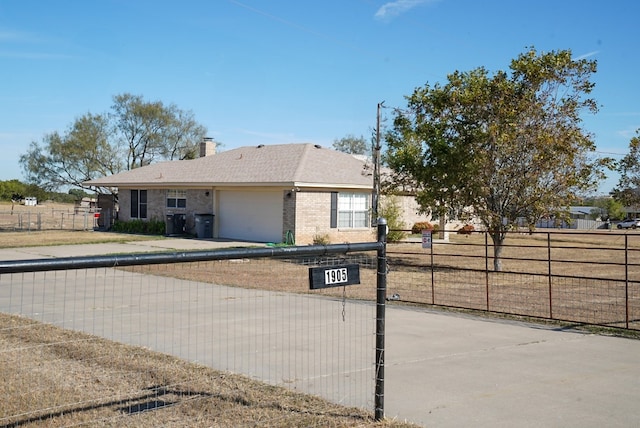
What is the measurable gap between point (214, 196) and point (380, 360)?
1120 inches

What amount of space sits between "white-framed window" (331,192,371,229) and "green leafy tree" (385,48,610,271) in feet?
31.9

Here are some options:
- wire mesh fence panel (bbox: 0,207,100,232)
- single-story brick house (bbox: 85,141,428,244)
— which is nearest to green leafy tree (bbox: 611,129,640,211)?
single-story brick house (bbox: 85,141,428,244)

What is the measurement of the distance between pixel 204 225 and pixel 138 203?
25.2 feet

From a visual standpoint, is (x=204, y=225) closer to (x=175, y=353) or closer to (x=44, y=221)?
(x=44, y=221)

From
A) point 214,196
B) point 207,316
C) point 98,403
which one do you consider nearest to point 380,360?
point 98,403

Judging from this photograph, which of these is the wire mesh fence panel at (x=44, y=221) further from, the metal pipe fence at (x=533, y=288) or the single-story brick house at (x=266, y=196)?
the metal pipe fence at (x=533, y=288)

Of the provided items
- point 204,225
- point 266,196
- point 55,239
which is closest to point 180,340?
point 266,196

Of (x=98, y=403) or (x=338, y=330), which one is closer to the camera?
(x=98, y=403)

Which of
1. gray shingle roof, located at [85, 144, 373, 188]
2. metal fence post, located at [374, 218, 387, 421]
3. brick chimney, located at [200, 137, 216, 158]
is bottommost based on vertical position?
metal fence post, located at [374, 218, 387, 421]

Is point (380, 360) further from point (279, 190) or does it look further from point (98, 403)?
point (279, 190)

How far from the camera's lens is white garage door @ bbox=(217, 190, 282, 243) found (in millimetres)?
30562

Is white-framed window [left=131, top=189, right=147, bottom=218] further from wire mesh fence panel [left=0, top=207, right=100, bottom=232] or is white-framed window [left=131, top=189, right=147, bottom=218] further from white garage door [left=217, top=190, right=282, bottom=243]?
white garage door [left=217, top=190, right=282, bottom=243]

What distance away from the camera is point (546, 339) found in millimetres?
10039

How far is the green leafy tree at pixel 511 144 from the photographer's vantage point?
20.5m
